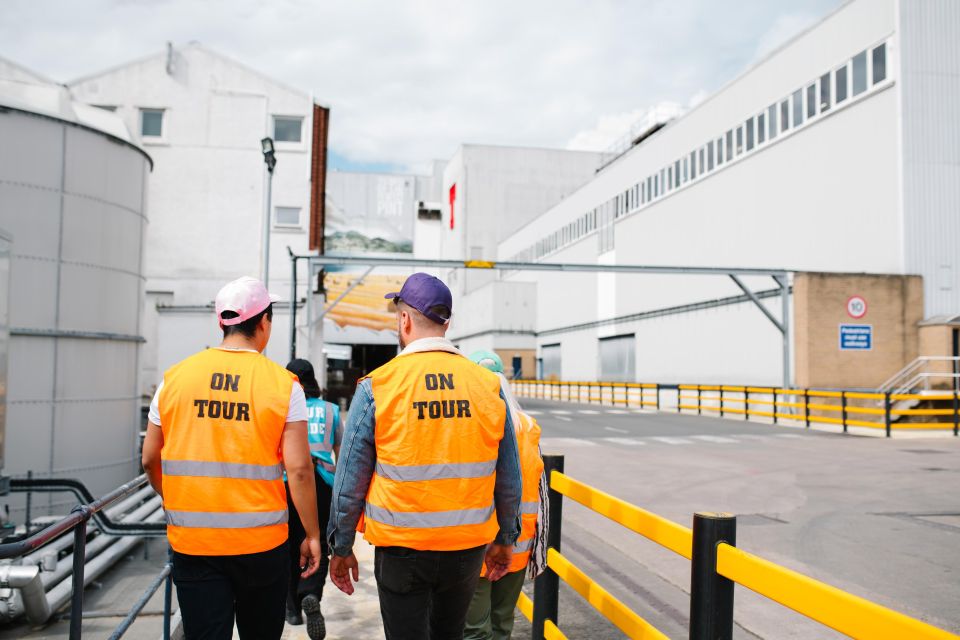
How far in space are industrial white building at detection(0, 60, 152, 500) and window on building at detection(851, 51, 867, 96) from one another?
21957 mm

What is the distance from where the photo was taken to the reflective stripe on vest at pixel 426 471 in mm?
2803

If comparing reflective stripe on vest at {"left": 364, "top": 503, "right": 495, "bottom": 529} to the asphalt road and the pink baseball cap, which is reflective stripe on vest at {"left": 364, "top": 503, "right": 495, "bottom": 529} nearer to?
the pink baseball cap

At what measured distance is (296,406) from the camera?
3.14 metres

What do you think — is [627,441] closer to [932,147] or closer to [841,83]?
[932,147]

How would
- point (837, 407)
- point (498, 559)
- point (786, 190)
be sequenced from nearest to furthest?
point (498, 559) → point (837, 407) → point (786, 190)

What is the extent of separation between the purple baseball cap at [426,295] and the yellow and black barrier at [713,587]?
1290 mm

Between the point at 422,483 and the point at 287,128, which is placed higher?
the point at 287,128

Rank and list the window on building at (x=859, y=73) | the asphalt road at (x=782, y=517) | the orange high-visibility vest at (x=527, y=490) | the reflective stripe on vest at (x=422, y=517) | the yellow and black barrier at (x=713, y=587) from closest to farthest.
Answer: the yellow and black barrier at (x=713, y=587) < the reflective stripe on vest at (x=422, y=517) < the orange high-visibility vest at (x=527, y=490) < the asphalt road at (x=782, y=517) < the window on building at (x=859, y=73)

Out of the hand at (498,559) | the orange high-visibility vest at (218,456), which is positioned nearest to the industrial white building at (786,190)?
the hand at (498,559)

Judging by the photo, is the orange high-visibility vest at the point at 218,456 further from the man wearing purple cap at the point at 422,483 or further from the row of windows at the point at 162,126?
the row of windows at the point at 162,126

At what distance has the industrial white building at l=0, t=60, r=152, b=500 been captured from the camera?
9445 mm

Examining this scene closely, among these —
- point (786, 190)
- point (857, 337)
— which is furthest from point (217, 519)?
point (786, 190)

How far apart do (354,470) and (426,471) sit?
0.95 feet

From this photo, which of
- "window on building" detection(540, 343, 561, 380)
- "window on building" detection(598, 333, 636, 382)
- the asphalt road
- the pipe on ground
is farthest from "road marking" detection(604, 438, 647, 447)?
"window on building" detection(540, 343, 561, 380)
